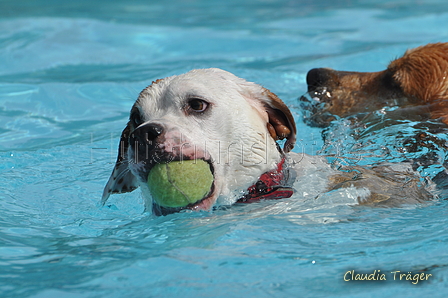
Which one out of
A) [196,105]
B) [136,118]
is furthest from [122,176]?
[196,105]

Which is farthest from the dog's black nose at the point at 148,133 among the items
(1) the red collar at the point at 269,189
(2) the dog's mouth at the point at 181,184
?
(1) the red collar at the point at 269,189

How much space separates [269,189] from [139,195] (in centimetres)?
124

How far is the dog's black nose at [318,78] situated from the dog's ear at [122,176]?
7.95 ft

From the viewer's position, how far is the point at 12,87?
757cm

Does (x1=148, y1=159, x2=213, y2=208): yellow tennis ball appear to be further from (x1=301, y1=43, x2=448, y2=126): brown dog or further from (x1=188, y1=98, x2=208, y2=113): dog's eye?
(x1=301, y1=43, x2=448, y2=126): brown dog

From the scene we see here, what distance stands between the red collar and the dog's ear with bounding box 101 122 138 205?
0.81 metres

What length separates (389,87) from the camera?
538 centimetres

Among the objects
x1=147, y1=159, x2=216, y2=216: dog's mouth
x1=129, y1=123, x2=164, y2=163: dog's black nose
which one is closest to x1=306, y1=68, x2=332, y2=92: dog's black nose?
x1=147, y1=159, x2=216, y2=216: dog's mouth

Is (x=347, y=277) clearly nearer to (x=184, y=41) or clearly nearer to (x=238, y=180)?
(x=238, y=180)

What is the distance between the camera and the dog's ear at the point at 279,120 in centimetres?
383

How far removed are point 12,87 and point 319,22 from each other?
6.12 m

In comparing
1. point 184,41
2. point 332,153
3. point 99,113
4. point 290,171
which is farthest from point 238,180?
point 184,41

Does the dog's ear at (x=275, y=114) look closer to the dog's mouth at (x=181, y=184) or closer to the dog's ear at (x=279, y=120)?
the dog's ear at (x=279, y=120)

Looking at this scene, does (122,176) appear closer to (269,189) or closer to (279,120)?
(269,189)
